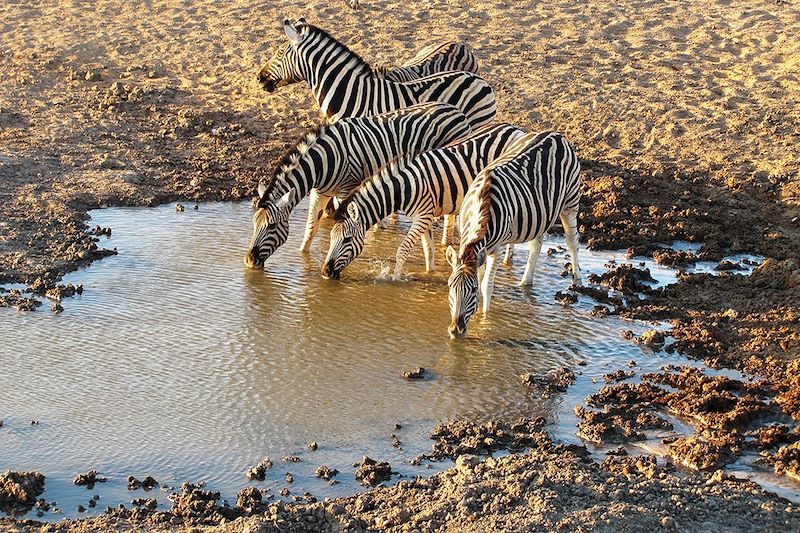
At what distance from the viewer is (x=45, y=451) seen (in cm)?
661

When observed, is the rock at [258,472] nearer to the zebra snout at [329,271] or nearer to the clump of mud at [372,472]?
the clump of mud at [372,472]

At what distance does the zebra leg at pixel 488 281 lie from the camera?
29.3 ft

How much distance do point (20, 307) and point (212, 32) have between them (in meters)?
9.19

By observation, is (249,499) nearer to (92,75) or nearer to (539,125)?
(539,125)

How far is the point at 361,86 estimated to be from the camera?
459 inches

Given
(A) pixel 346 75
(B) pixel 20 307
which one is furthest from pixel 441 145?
(B) pixel 20 307

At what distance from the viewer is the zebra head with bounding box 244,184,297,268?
1003 centimetres

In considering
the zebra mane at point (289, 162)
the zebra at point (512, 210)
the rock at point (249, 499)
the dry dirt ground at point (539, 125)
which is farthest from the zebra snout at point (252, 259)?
the rock at point (249, 499)

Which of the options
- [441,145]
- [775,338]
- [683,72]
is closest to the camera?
[775,338]

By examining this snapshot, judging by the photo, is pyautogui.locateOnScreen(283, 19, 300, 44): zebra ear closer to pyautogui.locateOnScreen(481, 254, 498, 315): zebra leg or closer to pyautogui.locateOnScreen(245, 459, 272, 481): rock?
pyautogui.locateOnScreen(481, 254, 498, 315): zebra leg

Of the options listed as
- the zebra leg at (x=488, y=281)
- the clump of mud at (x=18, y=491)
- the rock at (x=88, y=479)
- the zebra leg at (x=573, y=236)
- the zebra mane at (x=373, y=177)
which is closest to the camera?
the clump of mud at (x=18, y=491)

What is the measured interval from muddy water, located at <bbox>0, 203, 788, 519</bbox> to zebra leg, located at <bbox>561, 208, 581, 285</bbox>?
0.54ft

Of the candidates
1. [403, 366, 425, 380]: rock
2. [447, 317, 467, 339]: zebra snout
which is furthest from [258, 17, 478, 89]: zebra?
[403, 366, 425, 380]: rock

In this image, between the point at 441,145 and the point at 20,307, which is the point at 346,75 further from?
Result: the point at 20,307
